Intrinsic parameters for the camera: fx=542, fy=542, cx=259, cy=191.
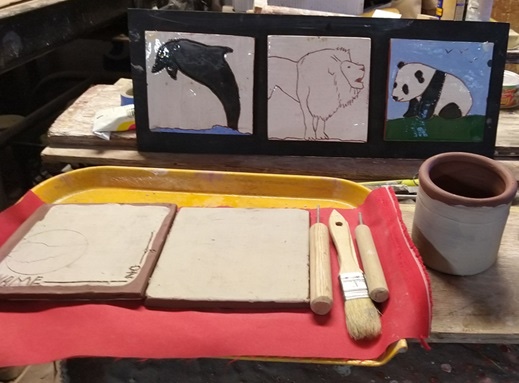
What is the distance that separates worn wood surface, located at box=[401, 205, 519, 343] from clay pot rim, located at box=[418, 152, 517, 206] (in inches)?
4.6

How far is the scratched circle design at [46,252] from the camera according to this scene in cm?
69

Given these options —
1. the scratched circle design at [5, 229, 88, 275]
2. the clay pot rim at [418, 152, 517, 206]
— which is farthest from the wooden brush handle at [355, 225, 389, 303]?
the scratched circle design at [5, 229, 88, 275]

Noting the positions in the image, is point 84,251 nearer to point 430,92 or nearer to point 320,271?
point 320,271

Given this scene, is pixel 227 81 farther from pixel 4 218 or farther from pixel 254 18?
pixel 4 218

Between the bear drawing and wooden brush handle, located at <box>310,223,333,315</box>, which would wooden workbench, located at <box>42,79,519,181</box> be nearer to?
the bear drawing

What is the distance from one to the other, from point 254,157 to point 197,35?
0.80 feet

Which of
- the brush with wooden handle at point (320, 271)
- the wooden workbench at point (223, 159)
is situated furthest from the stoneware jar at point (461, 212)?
the wooden workbench at point (223, 159)

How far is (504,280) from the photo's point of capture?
27.9 inches

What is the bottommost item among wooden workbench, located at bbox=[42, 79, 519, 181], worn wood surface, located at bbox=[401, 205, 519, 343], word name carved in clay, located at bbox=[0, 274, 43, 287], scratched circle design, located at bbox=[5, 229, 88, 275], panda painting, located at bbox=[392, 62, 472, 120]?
worn wood surface, located at bbox=[401, 205, 519, 343]

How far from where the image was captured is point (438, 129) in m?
Answer: 0.98

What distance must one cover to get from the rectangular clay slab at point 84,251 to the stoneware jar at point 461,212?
1.17 ft

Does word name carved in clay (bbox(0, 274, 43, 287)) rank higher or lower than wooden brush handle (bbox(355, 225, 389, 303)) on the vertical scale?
lower

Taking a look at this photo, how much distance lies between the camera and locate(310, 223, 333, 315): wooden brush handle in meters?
0.63

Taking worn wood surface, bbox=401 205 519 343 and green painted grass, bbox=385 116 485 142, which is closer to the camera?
worn wood surface, bbox=401 205 519 343
